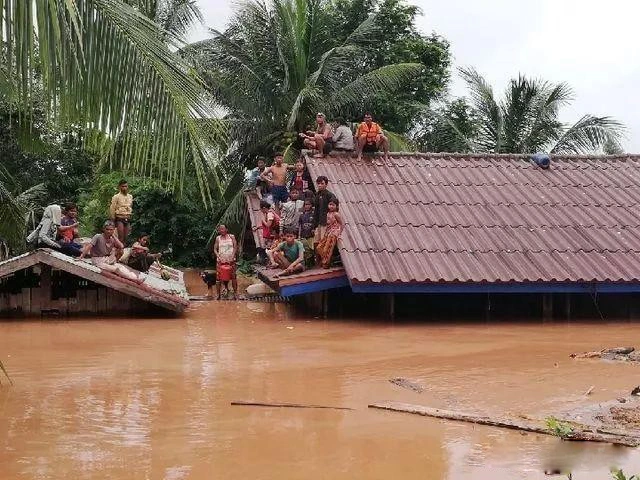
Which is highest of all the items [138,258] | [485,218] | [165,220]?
[165,220]

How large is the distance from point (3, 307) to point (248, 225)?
8.20 m

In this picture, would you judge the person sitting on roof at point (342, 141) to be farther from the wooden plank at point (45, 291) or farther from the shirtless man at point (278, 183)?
the wooden plank at point (45, 291)

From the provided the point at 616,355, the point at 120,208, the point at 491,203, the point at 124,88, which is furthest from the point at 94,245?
the point at 124,88

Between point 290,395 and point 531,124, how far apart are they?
1801cm

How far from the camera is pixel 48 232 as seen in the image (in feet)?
Answer: 42.6

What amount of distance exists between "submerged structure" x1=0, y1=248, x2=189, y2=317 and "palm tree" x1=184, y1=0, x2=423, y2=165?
26.8ft

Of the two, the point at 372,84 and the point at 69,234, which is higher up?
the point at 372,84

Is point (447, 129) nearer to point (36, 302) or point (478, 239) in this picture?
point (478, 239)

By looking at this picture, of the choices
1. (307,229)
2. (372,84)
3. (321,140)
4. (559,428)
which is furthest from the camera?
(372,84)

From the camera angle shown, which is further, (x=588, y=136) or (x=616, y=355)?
(x=588, y=136)

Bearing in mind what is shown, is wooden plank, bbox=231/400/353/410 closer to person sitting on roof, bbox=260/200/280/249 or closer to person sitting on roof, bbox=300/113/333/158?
person sitting on roof, bbox=260/200/280/249

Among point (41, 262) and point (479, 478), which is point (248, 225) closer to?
point (41, 262)

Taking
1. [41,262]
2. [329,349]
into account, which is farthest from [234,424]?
[41,262]

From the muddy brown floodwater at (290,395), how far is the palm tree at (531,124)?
11.7m
